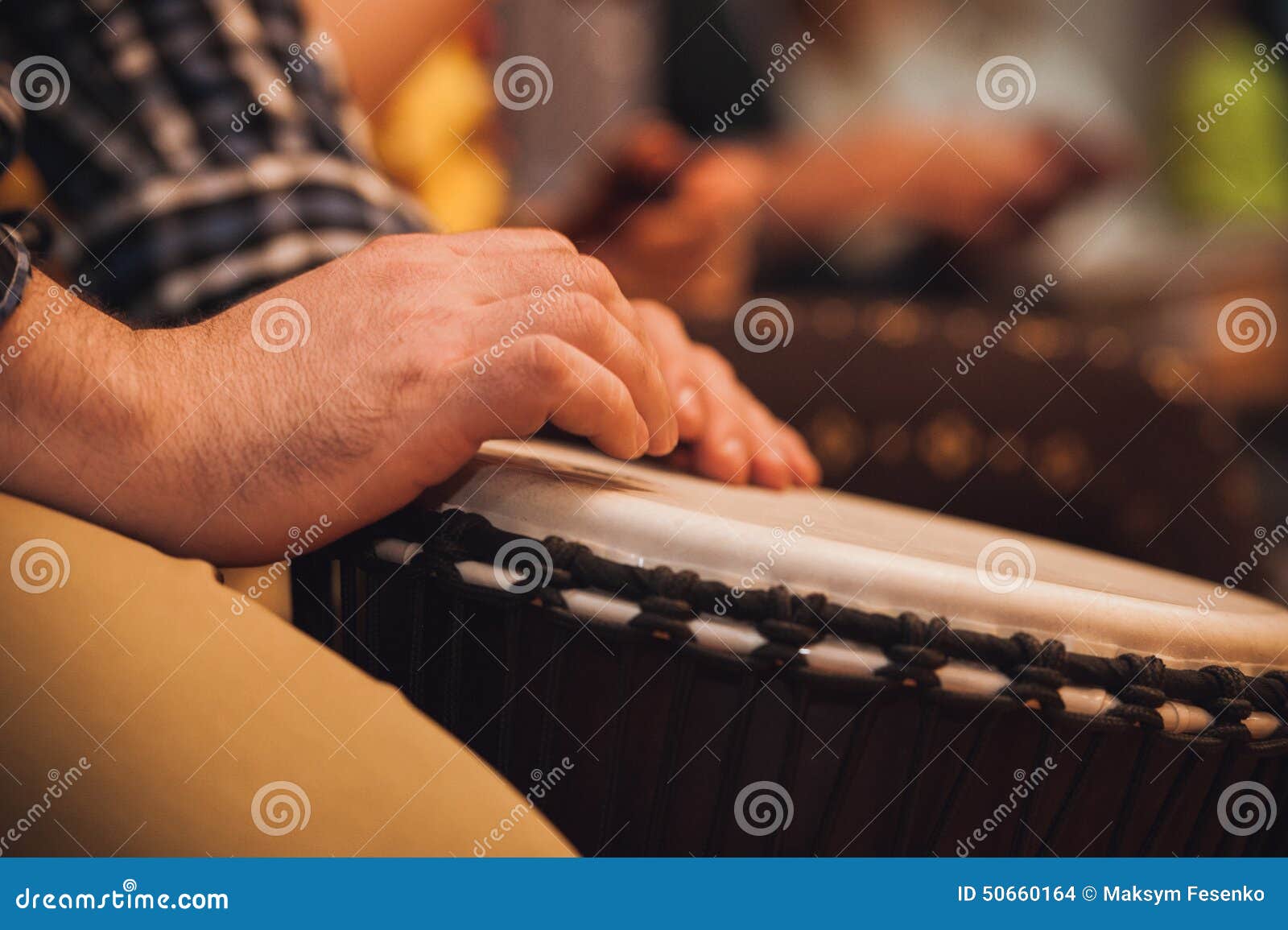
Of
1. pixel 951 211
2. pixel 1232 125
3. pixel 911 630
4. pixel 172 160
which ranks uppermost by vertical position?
pixel 1232 125

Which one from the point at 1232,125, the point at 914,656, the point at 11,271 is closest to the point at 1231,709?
the point at 914,656

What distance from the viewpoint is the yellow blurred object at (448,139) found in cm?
106

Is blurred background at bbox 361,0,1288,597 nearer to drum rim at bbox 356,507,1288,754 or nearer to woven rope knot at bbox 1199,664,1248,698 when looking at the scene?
drum rim at bbox 356,507,1288,754

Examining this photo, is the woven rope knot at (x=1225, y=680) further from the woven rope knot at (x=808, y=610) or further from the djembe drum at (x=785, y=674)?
the woven rope knot at (x=808, y=610)

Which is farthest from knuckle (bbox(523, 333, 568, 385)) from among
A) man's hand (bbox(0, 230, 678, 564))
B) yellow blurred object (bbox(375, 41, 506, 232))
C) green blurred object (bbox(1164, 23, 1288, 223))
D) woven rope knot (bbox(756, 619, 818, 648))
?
green blurred object (bbox(1164, 23, 1288, 223))

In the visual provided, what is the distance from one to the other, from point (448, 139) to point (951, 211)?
856mm

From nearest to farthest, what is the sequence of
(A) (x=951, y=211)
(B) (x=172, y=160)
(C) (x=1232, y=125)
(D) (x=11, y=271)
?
(D) (x=11, y=271), (B) (x=172, y=160), (A) (x=951, y=211), (C) (x=1232, y=125)

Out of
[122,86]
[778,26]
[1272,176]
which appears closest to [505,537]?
[122,86]

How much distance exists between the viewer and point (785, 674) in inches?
13.2

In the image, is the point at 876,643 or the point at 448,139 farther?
the point at 448,139

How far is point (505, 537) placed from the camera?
1.15 ft

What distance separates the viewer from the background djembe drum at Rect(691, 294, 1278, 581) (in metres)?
0.86

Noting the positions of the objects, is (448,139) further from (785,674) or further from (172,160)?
(785,674)

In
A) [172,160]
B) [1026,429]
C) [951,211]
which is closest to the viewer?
[172,160]
